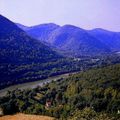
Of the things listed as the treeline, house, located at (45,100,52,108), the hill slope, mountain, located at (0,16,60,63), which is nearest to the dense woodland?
house, located at (45,100,52,108)

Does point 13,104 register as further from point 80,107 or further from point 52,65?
point 52,65

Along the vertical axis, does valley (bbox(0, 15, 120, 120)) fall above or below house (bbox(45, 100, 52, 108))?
above

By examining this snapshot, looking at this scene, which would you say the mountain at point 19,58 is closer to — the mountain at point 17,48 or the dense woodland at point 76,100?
the mountain at point 17,48

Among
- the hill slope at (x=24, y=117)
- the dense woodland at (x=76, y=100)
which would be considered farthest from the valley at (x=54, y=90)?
the hill slope at (x=24, y=117)

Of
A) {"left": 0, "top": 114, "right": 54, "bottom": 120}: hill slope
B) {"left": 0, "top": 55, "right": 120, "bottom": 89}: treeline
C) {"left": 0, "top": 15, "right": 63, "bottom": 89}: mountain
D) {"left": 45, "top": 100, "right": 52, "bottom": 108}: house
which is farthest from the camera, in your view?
{"left": 0, "top": 15, "right": 63, "bottom": 89}: mountain

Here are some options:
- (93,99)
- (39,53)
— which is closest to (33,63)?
(39,53)

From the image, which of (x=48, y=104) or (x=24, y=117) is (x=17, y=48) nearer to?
(x=48, y=104)

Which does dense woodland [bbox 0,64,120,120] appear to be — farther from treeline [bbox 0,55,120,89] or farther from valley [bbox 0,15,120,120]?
treeline [bbox 0,55,120,89]
